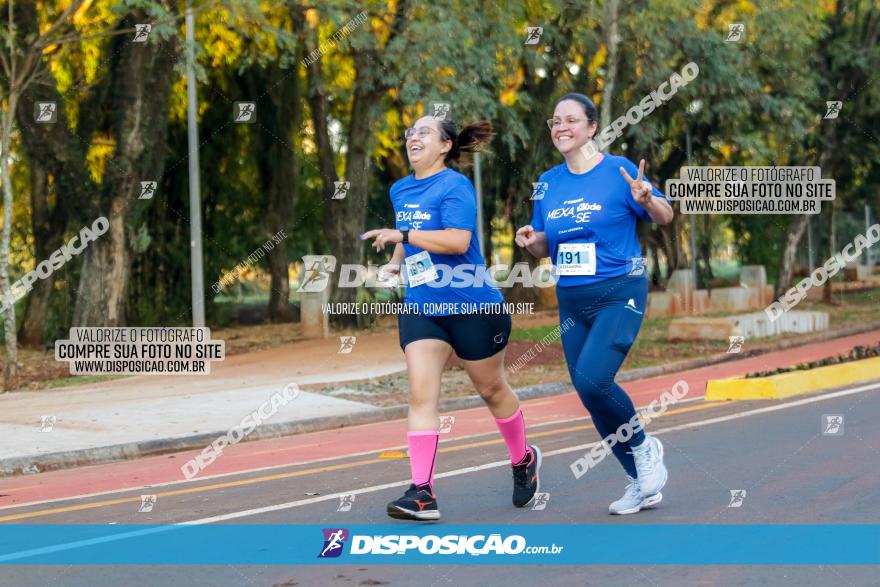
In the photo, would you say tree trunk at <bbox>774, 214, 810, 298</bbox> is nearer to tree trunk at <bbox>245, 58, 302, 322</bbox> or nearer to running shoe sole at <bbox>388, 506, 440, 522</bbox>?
tree trunk at <bbox>245, 58, 302, 322</bbox>

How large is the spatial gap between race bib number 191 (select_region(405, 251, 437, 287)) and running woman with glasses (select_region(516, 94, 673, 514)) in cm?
51

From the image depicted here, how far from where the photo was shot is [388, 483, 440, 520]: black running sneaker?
285 inches

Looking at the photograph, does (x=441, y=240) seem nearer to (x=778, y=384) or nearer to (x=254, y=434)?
(x=254, y=434)

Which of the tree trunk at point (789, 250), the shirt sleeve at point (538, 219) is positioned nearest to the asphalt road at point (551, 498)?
the shirt sleeve at point (538, 219)

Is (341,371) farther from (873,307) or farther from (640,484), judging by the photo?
(873,307)

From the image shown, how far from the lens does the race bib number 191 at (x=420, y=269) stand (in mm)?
7266

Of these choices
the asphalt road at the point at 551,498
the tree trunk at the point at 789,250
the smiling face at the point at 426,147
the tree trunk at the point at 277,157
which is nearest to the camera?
the asphalt road at the point at 551,498

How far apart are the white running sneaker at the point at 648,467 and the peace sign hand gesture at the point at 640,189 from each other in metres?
1.29

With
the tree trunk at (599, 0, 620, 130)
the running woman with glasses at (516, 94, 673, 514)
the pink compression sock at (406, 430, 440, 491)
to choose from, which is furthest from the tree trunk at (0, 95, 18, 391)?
the running woman with glasses at (516, 94, 673, 514)

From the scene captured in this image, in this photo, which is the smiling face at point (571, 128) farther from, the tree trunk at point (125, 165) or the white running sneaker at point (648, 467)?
the tree trunk at point (125, 165)

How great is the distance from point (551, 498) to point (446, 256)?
1706 mm

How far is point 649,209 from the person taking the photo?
7.02 meters

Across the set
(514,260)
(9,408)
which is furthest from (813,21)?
(9,408)

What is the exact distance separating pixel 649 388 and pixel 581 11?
35.2ft
